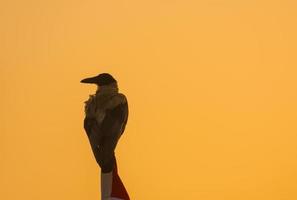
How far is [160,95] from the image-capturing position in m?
1.94

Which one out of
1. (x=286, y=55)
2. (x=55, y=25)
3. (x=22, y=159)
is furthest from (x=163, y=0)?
(x=22, y=159)

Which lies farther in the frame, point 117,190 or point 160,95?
point 160,95

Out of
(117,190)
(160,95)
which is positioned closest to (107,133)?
(117,190)

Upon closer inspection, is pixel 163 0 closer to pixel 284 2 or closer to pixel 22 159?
pixel 284 2

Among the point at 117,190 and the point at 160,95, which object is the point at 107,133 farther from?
the point at 160,95

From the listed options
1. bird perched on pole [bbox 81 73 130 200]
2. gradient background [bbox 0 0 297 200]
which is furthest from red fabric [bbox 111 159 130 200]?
gradient background [bbox 0 0 297 200]

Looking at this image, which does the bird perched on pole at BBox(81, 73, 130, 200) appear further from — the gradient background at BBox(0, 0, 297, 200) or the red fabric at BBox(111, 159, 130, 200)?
the gradient background at BBox(0, 0, 297, 200)

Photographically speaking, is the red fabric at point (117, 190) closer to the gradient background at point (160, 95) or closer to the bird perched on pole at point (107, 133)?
the bird perched on pole at point (107, 133)

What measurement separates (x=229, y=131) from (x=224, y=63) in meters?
0.31

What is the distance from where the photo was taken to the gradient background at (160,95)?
1.88m

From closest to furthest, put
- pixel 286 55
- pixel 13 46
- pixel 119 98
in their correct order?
1. pixel 119 98
2. pixel 13 46
3. pixel 286 55

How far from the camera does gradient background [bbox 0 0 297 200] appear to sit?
188cm

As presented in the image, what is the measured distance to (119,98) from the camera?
124cm

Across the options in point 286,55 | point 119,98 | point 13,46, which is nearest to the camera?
point 119,98
